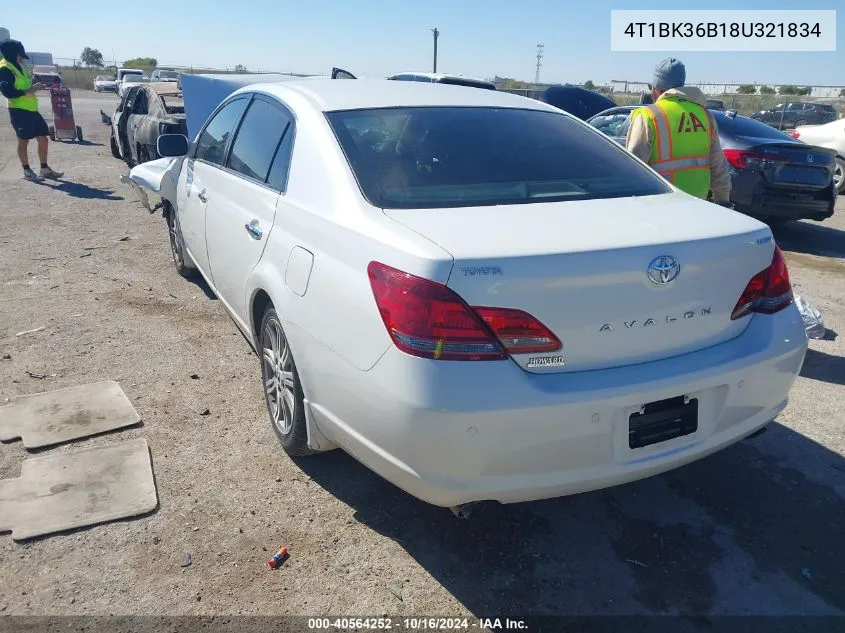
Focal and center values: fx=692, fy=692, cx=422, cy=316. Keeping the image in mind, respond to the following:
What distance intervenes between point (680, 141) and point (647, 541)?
104 inches

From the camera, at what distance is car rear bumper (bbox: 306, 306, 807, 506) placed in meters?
2.17

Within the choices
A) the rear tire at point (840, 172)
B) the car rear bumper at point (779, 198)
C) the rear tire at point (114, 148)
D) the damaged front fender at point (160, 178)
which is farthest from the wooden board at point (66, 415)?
the rear tire at point (840, 172)

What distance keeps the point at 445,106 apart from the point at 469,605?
2234mm

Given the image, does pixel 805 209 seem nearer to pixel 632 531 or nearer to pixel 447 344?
pixel 632 531

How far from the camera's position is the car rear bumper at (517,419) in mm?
2166

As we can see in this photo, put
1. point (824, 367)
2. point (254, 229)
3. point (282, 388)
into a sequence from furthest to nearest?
point (824, 367) < point (254, 229) < point (282, 388)

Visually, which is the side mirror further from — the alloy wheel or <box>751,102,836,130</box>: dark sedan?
<box>751,102,836,130</box>: dark sedan

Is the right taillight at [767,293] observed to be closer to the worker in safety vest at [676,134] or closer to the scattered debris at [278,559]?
the worker in safety vest at [676,134]

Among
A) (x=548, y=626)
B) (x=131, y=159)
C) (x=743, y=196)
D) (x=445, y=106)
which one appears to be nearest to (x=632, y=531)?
(x=548, y=626)

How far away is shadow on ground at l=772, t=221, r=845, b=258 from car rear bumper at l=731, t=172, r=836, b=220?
373 mm

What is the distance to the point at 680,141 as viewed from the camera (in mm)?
4379

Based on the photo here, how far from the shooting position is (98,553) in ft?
8.82

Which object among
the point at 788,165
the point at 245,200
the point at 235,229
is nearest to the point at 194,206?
the point at 235,229

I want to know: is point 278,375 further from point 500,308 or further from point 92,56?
point 92,56
